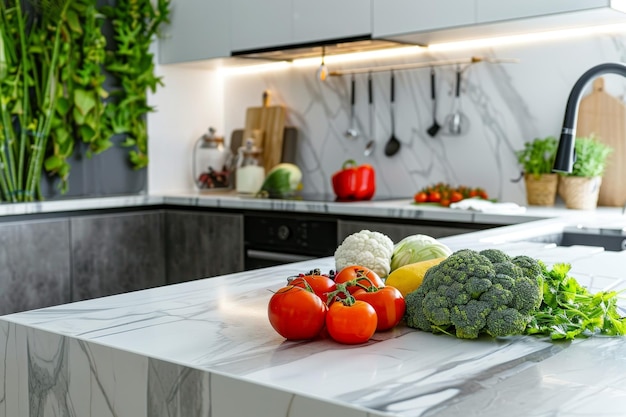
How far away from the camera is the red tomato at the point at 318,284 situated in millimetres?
1293

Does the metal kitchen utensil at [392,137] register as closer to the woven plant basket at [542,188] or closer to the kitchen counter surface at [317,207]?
the kitchen counter surface at [317,207]

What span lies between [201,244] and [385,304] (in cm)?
286

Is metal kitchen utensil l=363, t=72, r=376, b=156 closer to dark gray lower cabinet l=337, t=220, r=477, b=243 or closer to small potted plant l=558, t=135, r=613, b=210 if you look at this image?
dark gray lower cabinet l=337, t=220, r=477, b=243

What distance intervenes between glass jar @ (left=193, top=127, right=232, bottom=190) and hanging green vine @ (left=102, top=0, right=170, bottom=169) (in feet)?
1.12

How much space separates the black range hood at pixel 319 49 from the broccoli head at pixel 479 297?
245 cm

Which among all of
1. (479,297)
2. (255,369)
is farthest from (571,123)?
(255,369)

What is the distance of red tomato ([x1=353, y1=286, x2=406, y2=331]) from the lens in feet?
4.13

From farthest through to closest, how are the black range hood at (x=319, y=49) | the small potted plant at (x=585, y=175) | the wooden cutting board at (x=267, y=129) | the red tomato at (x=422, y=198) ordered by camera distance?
the wooden cutting board at (x=267, y=129) < the black range hood at (x=319, y=49) < the red tomato at (x=422, y=198) < the small potted plant at (x=585, y=175)

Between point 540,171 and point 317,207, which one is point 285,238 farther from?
point 540,171

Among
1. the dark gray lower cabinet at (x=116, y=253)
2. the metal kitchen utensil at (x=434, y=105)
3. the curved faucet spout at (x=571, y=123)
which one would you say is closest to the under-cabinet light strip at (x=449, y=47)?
the metal kitchen utensil at (x=434, y=105)

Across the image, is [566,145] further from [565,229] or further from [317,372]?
[565,229]

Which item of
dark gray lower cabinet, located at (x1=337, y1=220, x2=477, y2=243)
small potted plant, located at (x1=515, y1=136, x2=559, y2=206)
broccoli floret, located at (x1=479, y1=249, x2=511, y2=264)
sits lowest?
dark gray lower cabinet, located at (x1=337, y1=220, x2=477, y2=243)

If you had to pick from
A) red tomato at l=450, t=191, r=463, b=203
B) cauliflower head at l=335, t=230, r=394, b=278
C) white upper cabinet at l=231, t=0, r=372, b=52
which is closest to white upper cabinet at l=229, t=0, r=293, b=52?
white upper cabinet at l=231, t=0, r=372, b=52

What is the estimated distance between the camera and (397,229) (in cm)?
332
